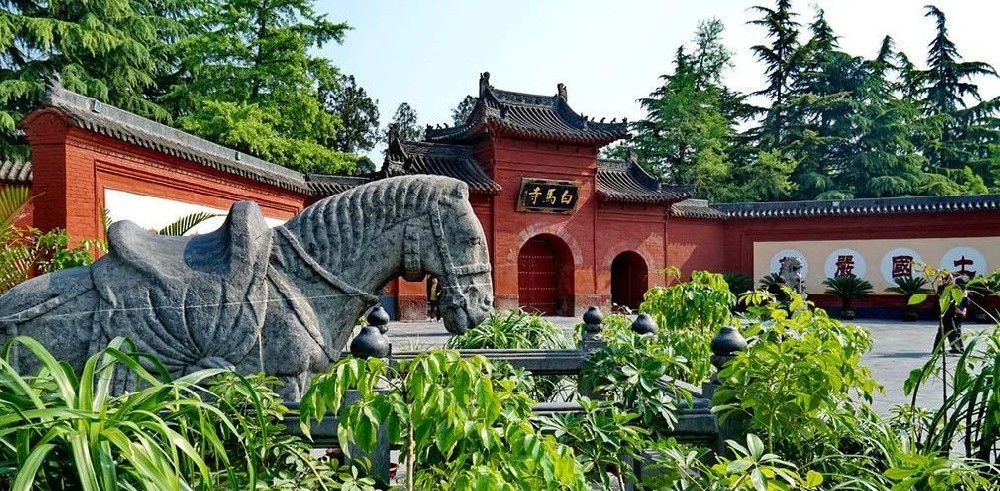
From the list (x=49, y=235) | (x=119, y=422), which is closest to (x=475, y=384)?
(x=119, y=422)

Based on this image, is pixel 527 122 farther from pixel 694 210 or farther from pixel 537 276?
pixel 694 210

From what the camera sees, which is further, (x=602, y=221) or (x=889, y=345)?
(x=602, y=221)

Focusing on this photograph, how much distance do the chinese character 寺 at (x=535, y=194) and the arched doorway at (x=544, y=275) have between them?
1216 mm

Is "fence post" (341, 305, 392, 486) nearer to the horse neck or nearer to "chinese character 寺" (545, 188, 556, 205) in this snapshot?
the horse neck

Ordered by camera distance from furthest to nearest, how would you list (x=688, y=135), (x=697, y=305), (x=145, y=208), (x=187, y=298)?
(x=688, y=135) → (x=145, y=208) → (x=697, y=305) → (x=187, y=298)

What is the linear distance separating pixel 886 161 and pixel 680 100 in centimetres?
843

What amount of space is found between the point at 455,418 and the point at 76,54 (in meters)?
18.5

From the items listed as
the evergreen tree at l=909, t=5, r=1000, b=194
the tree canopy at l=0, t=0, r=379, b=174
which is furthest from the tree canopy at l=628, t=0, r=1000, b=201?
the tree canopy at l=0, t=0, r=379, b=174

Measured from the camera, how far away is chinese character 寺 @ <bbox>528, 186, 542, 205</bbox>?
17156 millimetres

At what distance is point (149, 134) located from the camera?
9203 mm

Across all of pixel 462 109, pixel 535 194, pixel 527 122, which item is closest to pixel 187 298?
pixel 535 194

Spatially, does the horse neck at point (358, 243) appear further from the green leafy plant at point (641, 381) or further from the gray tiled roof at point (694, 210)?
the gray tiled roof at point (694, 210)

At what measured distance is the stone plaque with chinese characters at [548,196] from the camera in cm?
1709

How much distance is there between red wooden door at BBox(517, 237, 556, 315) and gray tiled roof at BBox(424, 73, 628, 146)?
3032mm
